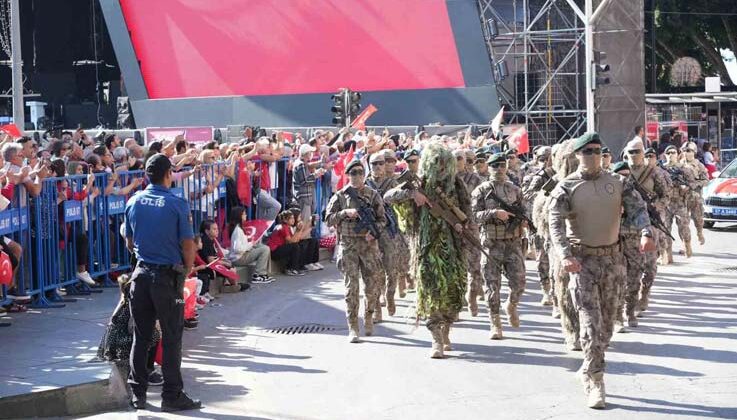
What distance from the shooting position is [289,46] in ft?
118

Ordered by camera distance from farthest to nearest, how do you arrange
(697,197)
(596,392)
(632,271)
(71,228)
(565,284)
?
(697,197) → (71,228) → (632,271) → (565,284) → (596,392)

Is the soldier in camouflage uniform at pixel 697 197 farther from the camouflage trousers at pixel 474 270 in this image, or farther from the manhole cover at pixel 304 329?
the manhole cover at pixel 304 329

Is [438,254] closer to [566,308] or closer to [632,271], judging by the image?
[566,308]

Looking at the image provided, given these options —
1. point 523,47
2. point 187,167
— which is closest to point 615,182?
point 187,167

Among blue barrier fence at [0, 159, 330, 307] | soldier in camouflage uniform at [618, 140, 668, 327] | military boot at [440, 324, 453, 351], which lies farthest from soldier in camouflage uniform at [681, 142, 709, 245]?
military boot at [440, 324, 453, 351]

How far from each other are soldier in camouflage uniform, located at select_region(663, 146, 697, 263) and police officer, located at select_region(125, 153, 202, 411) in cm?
1110

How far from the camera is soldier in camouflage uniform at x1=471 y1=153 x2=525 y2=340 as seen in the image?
12148 millimetres

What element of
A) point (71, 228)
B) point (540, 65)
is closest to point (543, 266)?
point (71, 228)

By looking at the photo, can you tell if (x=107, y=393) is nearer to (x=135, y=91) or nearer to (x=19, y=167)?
(x=19, y=167)

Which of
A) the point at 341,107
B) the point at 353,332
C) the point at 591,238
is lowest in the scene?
the point at 353,332

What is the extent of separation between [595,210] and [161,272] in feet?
10.9

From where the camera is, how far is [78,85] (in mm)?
42719

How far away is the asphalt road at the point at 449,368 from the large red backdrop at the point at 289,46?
1986cm

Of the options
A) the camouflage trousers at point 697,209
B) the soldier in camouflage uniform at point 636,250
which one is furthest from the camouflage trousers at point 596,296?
the camouflage trousers at point 697,209
